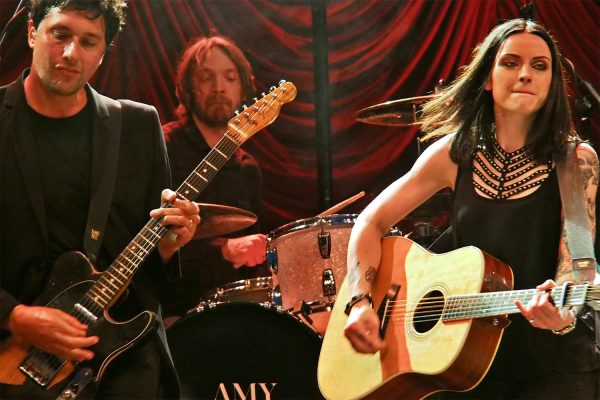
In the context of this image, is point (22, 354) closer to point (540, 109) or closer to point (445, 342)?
point (445, 342)

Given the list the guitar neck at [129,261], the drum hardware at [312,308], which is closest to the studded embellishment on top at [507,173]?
the guitar neck at [129,261]

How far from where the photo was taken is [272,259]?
4770 mm

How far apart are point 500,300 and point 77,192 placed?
67.4 inches

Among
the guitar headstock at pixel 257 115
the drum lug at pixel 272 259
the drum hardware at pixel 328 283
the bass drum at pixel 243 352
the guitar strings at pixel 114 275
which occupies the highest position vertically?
the guitar headstock at pixel 257 115

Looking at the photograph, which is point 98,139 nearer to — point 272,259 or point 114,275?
point 114,275

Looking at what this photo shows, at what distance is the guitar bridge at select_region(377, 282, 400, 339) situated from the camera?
3420 millimetres

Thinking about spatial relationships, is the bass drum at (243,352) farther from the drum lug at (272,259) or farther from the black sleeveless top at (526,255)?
the black sleeveless top at (526,255)

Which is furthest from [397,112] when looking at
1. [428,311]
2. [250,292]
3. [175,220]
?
[175,220]

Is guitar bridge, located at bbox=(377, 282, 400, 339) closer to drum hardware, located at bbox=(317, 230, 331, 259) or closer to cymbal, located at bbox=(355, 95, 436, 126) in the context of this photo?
drum hardware, located at bbox=(317, 230, 331, 259)

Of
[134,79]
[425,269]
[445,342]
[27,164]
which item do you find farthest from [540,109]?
[134,79]

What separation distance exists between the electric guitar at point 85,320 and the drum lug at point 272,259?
1.43m

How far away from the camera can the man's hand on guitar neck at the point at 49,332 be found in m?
3.14

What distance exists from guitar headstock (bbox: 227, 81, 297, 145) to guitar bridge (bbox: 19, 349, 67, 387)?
1.22 m

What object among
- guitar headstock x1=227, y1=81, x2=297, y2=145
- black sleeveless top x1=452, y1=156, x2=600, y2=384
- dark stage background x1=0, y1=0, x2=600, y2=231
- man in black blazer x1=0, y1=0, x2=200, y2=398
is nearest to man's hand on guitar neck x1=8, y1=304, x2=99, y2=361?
man in black blazer x1=0, y1=0, x2=200, y2=398
